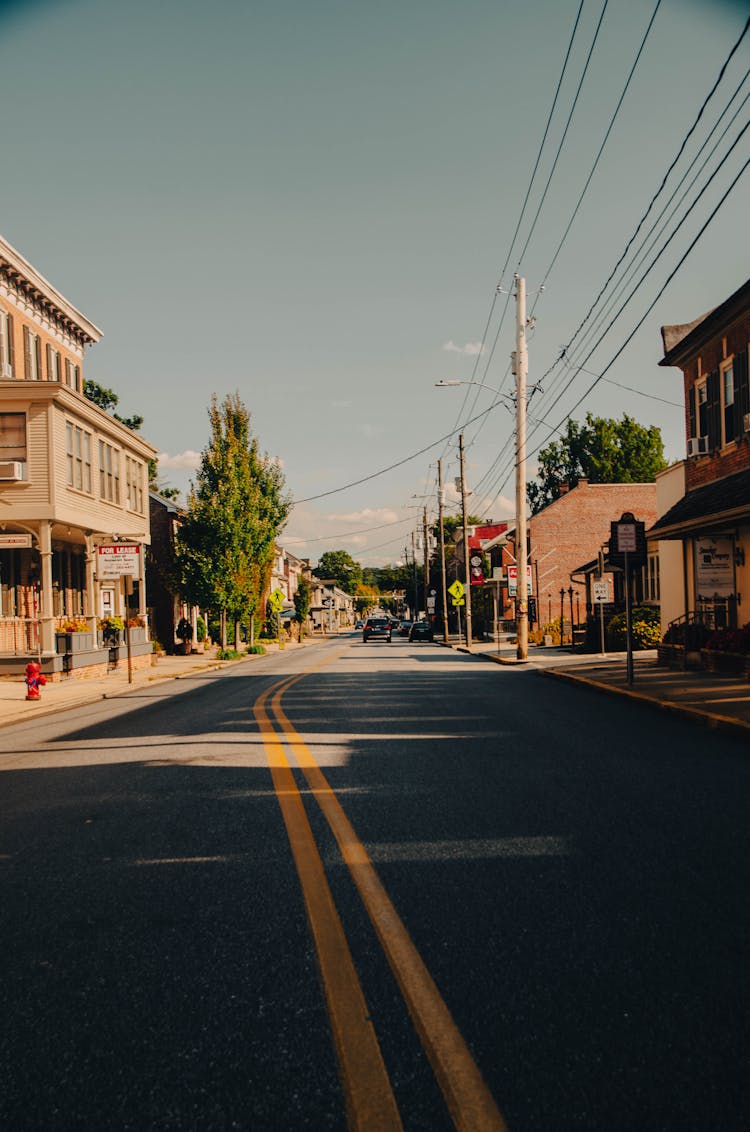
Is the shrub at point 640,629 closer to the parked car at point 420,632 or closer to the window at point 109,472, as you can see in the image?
the window at point 109,472

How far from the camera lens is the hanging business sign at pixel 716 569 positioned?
68.2 feet

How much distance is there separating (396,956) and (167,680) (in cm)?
2229

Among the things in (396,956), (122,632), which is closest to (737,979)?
(396,956)

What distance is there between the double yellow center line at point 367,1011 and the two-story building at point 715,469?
47.4ft

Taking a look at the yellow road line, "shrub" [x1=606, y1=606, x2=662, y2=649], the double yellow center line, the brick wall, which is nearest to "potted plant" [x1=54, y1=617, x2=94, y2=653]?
"shrub" [x1=606, y1=606, x2=662, y2=649]

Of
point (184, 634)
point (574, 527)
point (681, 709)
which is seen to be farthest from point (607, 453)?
point (681, 709)

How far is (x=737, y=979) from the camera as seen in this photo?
3777 millimetres

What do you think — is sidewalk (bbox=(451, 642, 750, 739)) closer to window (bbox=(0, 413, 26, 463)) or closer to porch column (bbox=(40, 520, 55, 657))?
porch column (bbox=(40, 520, 55, 657))

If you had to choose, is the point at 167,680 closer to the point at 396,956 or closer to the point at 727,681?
the point at 727,681

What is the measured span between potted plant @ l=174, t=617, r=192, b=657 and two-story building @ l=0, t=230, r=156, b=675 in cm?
A: 883

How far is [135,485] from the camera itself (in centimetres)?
3525

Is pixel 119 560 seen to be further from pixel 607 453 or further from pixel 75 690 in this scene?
pixel 607 453

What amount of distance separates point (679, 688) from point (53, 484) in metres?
17.4

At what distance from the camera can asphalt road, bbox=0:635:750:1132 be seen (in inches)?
116
